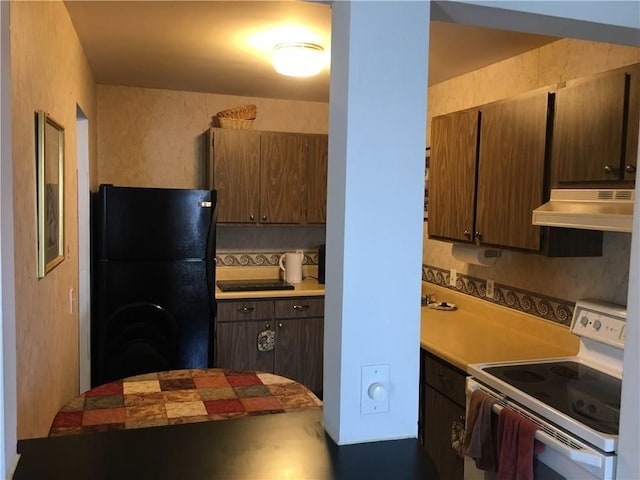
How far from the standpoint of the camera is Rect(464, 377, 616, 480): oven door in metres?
1.67

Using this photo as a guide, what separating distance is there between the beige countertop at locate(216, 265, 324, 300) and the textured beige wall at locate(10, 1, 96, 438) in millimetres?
1278

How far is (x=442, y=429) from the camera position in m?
2.67

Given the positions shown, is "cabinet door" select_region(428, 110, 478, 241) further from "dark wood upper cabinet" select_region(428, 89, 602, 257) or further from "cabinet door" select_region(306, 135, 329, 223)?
"cabinet door" select_region(306, 135, 329, 223)

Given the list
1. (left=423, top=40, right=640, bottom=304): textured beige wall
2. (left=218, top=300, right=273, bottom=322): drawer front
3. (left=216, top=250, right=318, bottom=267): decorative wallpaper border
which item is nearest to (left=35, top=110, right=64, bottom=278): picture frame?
(left=218, top=300, right=273, bottom=322): drawer front

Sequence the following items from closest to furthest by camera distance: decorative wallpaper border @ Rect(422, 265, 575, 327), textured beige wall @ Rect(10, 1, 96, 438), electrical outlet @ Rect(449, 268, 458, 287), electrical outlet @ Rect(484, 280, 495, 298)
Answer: textured beige wall @ Rect(10, 1, 96, 438)
decorative wallpaper border @ Rect(422, 265, 575, 327)
electrical outlet @ Rect(484, 280, 495, 298)
electrical outlet @ Rect(449, 268, 458, 287)

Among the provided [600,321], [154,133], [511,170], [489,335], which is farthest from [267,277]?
[600,321]

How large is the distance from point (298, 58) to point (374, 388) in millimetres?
1952

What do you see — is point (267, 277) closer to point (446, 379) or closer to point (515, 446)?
point (446, 379)

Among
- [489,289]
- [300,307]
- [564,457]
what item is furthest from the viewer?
→ [300,307]

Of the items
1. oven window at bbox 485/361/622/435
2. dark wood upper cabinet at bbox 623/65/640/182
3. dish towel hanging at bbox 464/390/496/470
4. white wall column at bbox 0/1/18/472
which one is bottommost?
dish towel hanging at bbox 464/390/496/470

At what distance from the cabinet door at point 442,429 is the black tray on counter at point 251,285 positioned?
1.47 m

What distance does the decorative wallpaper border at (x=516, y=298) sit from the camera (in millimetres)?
2662

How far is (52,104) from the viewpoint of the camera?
1.98 m

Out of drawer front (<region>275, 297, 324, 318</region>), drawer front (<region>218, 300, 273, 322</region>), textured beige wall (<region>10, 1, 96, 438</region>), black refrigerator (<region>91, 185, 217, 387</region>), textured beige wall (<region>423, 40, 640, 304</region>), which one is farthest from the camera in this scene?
drawer front (<region>275, 297, 324, 318</region>)
